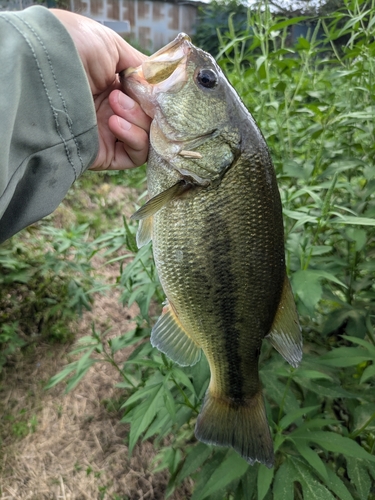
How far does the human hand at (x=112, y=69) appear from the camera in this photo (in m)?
1.30

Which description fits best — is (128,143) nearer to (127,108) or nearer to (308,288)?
(127,108)

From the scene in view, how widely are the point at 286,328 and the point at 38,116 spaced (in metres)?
1.01

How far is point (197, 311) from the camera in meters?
1.29

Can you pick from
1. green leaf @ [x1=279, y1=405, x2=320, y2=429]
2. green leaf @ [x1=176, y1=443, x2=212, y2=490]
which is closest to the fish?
green leaf @ [x1=279, y1=405, x2=320, y2=429]

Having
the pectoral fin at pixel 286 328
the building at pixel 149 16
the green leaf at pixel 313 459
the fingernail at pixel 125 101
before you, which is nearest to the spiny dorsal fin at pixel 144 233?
the fingernail at pixel 125 101

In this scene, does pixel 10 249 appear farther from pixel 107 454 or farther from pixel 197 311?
pixel 197 311

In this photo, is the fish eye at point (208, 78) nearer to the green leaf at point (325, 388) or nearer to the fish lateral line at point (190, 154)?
the fish lateral line at point (190, 154)

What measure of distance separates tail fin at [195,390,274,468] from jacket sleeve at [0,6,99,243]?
0.87 m

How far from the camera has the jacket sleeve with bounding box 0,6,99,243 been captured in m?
1.04

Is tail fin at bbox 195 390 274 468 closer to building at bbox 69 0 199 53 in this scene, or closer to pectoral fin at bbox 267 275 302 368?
pectoral fin at bbox 267 275 302 368

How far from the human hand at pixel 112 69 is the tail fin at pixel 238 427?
3.12 ft

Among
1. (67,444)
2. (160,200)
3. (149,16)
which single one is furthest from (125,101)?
(149,16)

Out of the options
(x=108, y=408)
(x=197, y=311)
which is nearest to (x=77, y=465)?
(x=108, y=408)

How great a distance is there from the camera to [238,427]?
132 cm
